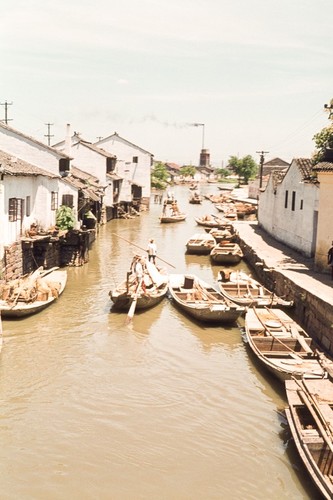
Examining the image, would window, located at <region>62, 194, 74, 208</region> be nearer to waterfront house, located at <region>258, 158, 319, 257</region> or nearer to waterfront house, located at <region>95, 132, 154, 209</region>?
waterfront house, located at <region>258, 158, 319, 257</region>

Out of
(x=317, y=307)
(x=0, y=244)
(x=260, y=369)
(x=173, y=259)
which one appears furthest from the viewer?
(x=173, y=259)

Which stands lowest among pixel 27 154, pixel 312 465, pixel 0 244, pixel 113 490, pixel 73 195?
pixel 113 490

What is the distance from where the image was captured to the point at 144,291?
19234 mm

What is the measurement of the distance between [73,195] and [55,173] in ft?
6.40

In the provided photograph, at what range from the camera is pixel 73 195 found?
28.4m

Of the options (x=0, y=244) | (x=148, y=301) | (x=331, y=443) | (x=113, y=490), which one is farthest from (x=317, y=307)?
(x=0, y=244)

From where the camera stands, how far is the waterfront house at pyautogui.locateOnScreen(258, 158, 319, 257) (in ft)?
80.3

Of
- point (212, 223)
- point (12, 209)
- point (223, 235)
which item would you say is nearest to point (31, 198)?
point (12, 209)

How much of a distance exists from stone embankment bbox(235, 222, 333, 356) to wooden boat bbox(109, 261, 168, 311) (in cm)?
475

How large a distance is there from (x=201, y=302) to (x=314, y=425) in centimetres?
893

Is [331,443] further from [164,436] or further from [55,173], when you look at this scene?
[55,173]

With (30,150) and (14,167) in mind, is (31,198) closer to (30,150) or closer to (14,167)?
(14,167)

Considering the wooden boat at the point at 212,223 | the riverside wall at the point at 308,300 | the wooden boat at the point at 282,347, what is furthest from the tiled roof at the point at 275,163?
the wooden boat at the point at 282,347

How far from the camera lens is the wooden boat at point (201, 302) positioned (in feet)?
57.2
